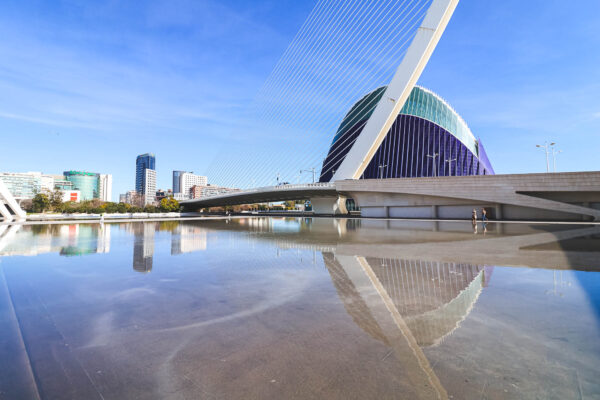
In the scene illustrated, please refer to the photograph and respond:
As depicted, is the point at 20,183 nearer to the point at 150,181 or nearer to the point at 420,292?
the point at 150,181

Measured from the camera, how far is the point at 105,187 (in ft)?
541

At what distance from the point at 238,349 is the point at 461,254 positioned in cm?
651

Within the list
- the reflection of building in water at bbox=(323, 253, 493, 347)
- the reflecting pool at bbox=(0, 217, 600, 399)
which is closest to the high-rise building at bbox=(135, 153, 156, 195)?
the reflecting pool at bbox=(0, 217, 600, 399)

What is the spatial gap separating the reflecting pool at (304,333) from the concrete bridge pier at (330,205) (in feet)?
114

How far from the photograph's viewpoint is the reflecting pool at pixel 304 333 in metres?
1.96

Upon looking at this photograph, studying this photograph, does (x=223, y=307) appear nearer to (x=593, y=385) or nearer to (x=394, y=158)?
(x=593, y=385)

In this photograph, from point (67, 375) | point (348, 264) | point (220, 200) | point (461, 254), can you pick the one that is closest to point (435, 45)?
point (461, 254)

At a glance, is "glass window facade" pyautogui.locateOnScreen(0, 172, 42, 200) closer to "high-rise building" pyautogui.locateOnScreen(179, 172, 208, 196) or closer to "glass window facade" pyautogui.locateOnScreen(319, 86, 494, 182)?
"high-rise building" pyautogui.locateOnScreen(179, 172, 208, 196)

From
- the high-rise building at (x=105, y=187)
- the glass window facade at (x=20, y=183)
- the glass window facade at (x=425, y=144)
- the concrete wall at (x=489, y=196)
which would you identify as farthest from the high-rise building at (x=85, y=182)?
the concrete wall at (x=489, y=196)

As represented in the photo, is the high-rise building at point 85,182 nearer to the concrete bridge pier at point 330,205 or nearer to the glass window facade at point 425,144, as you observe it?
the concrete bridge pier at point 330,205

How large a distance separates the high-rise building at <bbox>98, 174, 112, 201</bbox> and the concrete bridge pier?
159413 millimetres

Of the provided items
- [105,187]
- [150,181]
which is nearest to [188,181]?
[150,181]

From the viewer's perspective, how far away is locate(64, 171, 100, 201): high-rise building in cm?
14238

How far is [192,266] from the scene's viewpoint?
20.3ft
